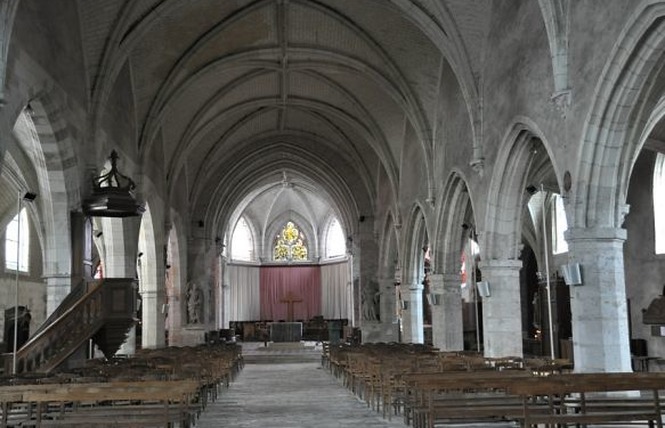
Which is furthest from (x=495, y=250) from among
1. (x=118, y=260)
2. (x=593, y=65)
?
(x=118, y=260)

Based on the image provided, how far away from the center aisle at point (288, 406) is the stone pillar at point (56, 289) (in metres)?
4.20

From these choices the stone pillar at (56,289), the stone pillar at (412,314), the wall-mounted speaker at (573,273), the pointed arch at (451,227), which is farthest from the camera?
the stone pillar at (412,314)

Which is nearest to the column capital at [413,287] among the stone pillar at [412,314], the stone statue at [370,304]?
the stone pillar at [412,314]

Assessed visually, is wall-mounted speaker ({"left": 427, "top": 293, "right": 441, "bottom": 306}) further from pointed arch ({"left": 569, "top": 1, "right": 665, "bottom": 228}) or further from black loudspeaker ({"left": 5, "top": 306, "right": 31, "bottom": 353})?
black loudspeaker ({"left": 5, "top": 306, "right": 31, "bottom": 353})

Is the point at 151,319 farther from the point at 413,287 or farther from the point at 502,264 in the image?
the point at 502,264

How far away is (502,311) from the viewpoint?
1727cm

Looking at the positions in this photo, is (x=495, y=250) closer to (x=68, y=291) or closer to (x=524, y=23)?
(x=524, y=23)

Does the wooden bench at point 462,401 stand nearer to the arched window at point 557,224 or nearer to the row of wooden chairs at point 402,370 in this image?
the row of wooden chairs at point 402,370

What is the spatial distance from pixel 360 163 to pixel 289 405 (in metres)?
22.4

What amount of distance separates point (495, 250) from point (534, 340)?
12.3 m

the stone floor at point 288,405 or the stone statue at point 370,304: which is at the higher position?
the stone statue at point 370,304

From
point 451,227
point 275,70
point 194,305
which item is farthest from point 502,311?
point 194,305

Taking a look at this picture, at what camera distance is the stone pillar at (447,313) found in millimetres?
22031

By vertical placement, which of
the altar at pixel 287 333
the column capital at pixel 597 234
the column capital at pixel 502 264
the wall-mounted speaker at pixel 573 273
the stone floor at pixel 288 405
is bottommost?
the stone floor at pixel 288 405
